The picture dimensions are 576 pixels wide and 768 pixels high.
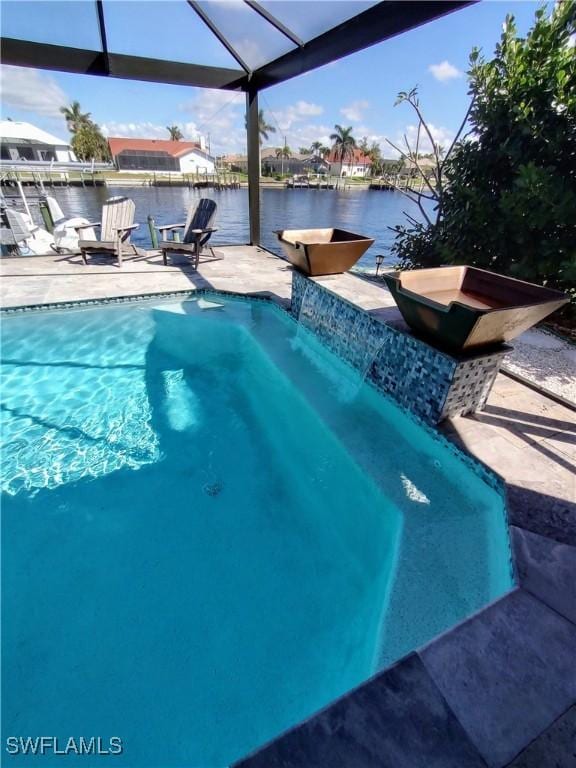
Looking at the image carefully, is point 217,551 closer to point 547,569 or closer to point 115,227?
point 547,569

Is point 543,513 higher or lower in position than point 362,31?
lower

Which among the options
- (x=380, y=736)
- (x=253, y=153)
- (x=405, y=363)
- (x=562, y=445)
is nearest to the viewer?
(x=380, y=736)

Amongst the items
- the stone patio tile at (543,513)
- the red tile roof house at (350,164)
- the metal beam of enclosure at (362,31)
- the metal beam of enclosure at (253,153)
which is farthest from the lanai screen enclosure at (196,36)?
the red tile roof house at (350,164)

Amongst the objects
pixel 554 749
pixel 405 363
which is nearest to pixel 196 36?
pixel 405 363

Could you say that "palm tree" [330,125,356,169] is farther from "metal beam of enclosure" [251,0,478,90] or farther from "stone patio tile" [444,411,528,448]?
"stone patio tile" [444,411,528,448]

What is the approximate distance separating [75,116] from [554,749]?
66540mm

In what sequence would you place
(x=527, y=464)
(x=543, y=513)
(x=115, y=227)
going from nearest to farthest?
(x=543, y=513), (x=527, y=464), (x=115, y=227)

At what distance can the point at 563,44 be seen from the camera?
4.16 m

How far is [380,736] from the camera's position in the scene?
1078 millimetres

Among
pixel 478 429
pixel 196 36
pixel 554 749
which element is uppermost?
pixel 196 36

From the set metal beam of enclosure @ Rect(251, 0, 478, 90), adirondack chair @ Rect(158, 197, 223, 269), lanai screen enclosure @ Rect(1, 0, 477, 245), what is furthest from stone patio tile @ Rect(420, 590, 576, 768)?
adirondack chair @ Rect(158, 197, 223, 269)

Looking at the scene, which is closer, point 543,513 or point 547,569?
point 547,569

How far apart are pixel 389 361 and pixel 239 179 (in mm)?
57711

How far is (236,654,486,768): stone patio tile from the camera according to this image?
3.36 feet
